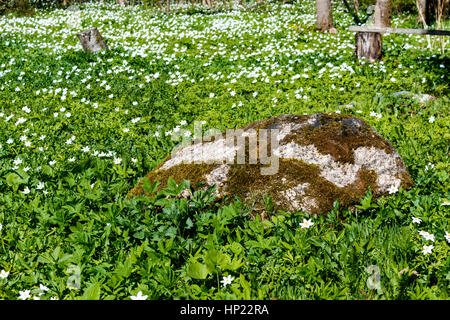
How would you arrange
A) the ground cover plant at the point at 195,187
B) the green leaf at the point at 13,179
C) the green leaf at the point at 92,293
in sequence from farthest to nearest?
the green leaf at the point at 13,179 < the ground cover plant at the point at 195,187 < the green leaf at the point at 92,293

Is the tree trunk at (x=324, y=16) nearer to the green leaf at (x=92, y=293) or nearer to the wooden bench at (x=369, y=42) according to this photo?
the wooden bench at (x=369, y=42)

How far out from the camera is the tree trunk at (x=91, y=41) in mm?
9969

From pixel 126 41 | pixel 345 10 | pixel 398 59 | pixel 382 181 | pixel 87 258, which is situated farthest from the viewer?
pixel 345 10

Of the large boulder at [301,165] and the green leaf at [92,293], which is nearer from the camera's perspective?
the green leaf at [92,293]

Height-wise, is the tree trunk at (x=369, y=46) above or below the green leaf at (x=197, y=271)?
above

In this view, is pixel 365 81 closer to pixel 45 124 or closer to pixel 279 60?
pixel 279 60

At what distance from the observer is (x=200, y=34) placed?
12492 millimetres

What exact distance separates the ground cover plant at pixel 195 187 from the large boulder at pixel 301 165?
173 millimetres

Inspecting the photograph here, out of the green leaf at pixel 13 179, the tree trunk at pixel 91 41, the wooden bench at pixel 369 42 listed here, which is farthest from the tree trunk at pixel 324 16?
the green leaf at pixel 13 179

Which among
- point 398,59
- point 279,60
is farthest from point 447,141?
point 279,60

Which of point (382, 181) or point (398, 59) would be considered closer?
point (382, 181)

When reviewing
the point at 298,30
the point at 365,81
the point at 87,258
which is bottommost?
the point at 87,258

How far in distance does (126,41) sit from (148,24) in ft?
10.4

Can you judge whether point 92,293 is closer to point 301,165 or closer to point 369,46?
point 301,165
